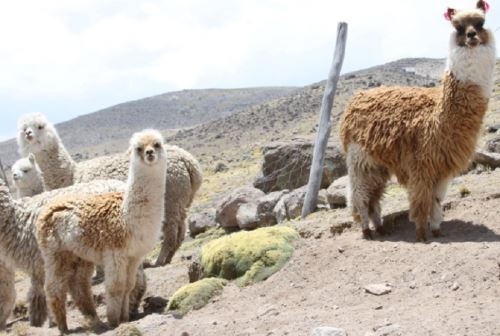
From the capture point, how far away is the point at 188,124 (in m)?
93.4

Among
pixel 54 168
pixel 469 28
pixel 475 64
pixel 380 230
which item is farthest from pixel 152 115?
pixel 469 28

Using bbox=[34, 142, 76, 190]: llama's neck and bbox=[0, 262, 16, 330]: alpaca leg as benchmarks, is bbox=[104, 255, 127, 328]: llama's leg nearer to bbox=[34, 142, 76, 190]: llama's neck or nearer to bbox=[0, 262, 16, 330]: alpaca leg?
bbox=[0, 262, 16, 330]: alpaca leg

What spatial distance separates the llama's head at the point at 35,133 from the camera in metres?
11.6

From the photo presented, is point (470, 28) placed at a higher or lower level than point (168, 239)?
higher

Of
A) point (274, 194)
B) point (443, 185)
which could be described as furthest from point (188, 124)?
point (443, 185)

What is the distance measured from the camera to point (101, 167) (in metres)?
11.4

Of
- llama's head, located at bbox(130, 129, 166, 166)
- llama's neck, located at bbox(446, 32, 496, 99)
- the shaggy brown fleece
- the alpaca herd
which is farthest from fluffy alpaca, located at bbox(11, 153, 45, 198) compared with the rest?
llama's neck, located at bbox(446, 32, 496, 99)

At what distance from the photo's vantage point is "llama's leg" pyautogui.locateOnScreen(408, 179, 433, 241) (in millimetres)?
→ 8031

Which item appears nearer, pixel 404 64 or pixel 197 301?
pixel 197 301

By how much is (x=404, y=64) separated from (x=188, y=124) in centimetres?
3673

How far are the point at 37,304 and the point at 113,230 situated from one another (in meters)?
1.98

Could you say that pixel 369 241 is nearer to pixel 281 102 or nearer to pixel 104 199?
pixel 104 199

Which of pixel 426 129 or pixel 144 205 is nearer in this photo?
pixel 144 205

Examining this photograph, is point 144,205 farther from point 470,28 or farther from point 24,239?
point 470,28
